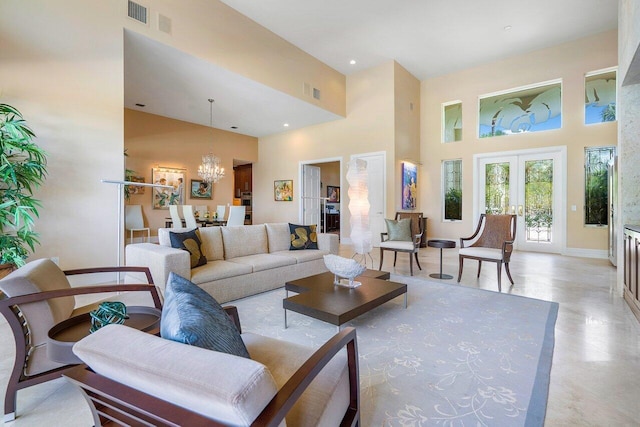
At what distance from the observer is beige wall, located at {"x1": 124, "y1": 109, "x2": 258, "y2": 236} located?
7598 millimetres

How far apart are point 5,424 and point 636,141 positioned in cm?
590

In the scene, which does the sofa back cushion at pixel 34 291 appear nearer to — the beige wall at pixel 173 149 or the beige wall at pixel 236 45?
the beige wall at pixel 236 45

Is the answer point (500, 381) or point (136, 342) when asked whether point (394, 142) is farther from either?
point (136, 342)

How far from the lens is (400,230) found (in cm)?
523

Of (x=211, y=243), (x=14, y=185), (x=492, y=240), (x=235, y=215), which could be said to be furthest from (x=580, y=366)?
(x=235, y=215)

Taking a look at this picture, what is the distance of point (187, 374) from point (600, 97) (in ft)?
28.6

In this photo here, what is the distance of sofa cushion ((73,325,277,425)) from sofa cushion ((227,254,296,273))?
109 inches

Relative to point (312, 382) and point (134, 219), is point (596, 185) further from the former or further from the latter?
point (134, 219)

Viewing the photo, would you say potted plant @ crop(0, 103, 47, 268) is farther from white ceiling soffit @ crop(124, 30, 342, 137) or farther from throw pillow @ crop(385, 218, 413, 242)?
throw pillow @ crop(385, 218, 413, 242)

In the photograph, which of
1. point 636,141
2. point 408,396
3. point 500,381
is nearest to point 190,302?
point 408,396

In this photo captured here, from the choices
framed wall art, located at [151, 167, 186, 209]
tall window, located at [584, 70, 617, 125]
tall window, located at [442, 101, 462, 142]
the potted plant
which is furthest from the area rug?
framed wall art, located at [151, 167, 186, 209]

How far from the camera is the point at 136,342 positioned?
2.60 feet

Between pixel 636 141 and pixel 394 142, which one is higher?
pixel 394 142

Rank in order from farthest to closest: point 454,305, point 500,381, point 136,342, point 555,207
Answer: point 555,207
point 454,305
point 500,381
point 136,342
